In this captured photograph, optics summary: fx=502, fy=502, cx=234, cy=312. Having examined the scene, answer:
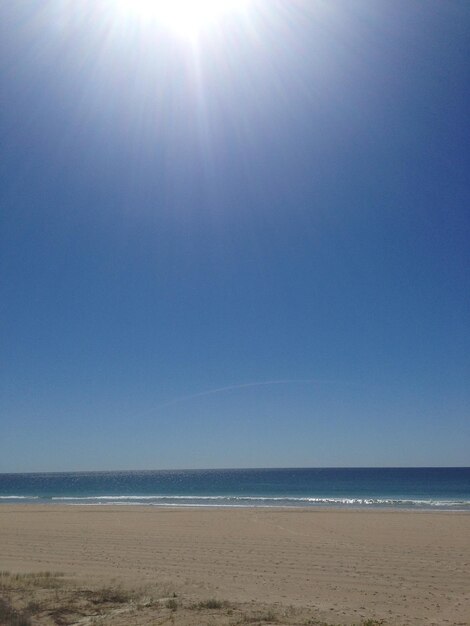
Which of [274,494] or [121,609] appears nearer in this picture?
[121,609]

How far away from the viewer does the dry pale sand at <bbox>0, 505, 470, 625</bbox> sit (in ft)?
30.2

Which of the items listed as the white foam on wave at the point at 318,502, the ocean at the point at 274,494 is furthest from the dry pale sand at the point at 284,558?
the ocean at the point at 274,494

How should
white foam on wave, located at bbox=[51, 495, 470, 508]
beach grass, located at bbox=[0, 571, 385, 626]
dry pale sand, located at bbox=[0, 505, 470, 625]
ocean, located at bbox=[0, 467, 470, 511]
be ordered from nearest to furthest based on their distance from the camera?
beach grass, located at bbox=[0, 571, 385, 626] → dry pale sand, located at bbox=[0, 505, 470, 625] → white foam on wave, located at bbox=[51, 495, 470, 508] → ocean, located at bbox=[0, 467, 470, 511]

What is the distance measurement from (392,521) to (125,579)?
15.8 metres

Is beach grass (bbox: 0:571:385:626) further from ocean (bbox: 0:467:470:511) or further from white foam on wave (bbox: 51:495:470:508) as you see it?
white foam on wave (bbox: 51:495:470:508)

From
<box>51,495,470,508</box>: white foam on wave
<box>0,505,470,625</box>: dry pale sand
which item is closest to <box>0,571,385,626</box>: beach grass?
<box>0,505,470,625</box>: dry pale sand

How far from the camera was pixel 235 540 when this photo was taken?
17.3 m

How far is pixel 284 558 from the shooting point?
13781 mm

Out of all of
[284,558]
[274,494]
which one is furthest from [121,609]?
[274,494]

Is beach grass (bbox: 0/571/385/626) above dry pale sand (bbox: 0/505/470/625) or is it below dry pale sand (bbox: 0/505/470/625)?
above

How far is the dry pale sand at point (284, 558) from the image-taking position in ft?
30.2

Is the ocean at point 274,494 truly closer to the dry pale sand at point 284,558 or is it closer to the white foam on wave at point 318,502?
the white foam on wave at point 318,502

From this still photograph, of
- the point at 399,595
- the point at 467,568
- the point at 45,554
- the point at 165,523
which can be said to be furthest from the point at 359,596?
the point at 165,523

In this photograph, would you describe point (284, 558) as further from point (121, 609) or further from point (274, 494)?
point (274, 494)
